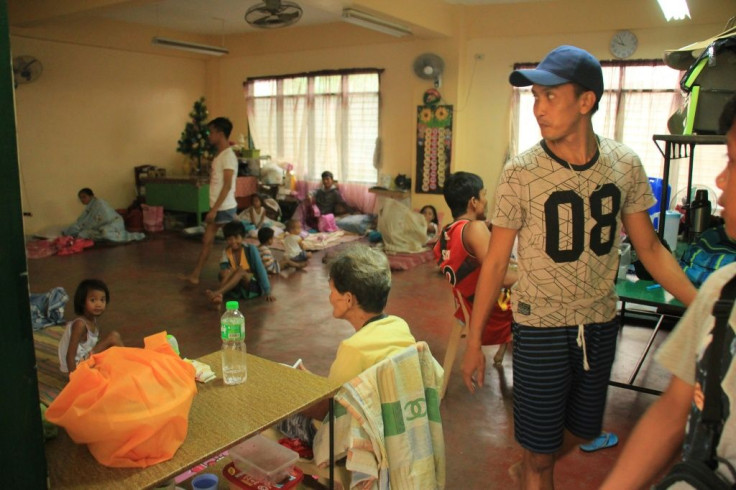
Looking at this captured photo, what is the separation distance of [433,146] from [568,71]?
650cm

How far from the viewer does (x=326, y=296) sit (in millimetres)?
5652

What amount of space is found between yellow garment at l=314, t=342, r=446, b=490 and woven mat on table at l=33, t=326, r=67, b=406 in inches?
83.8

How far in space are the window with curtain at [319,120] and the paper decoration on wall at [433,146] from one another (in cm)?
95

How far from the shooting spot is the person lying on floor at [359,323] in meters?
1.83

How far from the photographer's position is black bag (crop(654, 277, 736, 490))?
87 cm

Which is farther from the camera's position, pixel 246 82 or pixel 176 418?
pixel 246 82

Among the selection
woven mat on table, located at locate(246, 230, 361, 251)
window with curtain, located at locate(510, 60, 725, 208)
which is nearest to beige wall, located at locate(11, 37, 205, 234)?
woven mat on table, located at locate(246, 230, 361, 251)

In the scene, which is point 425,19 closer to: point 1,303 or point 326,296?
point 326,296

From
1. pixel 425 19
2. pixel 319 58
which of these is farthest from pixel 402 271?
pixel 319 58

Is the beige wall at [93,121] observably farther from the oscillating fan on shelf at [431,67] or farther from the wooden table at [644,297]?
the wooden table at [644,297]

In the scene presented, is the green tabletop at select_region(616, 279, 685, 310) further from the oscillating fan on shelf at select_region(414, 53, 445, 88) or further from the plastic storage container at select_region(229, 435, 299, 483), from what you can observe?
the oscillating fan on shelf at select_region(414, 53, 445, 88)

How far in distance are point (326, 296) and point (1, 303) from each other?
458 cm

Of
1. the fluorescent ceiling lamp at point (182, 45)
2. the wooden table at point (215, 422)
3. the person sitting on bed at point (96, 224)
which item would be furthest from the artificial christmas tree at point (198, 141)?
the wooden table at point (215, 422)

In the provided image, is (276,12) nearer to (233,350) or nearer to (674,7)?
(674,7)
